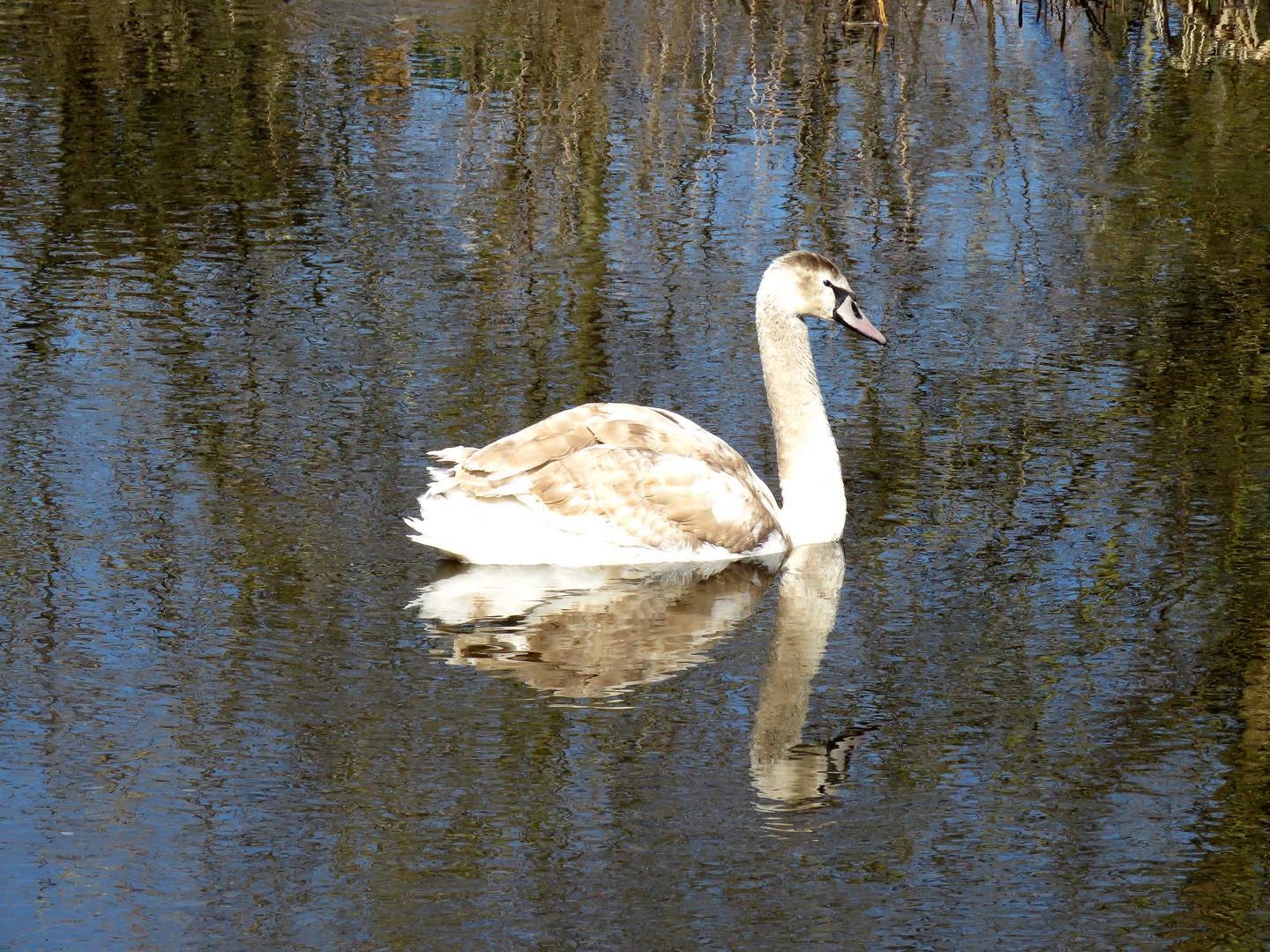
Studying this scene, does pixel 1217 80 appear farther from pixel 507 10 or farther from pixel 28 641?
pixel 28 641

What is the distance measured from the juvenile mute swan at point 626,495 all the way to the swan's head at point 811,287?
2.23 feet

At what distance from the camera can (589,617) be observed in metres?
7.21

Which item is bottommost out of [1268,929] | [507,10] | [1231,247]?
[1268,929]

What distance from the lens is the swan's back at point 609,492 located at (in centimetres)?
776

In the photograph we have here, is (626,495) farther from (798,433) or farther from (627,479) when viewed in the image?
(798,433)

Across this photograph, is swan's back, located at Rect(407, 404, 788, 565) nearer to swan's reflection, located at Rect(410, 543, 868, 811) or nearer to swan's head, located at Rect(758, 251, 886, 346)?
swan's reflection, located at Rect(410, 543, 868, 811)

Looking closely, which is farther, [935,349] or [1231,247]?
[1231,247]

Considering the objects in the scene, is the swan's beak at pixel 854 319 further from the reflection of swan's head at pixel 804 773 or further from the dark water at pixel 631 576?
the reflection of swan's head at pixel 804 773

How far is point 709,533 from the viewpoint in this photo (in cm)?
786

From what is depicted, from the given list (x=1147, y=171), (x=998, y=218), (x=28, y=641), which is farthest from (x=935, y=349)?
(x=28, y=641)

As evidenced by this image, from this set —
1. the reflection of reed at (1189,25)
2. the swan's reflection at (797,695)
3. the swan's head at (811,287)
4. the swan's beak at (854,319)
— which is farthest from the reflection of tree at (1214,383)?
the swan's head at (811,287)

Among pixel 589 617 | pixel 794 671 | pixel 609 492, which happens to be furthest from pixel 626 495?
pixel 794 671

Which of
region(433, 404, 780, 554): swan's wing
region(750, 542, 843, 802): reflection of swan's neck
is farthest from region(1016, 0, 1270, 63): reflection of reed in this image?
region(750, 542, 843, 802): reflection of swan's neck

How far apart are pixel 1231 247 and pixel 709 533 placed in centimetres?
549
